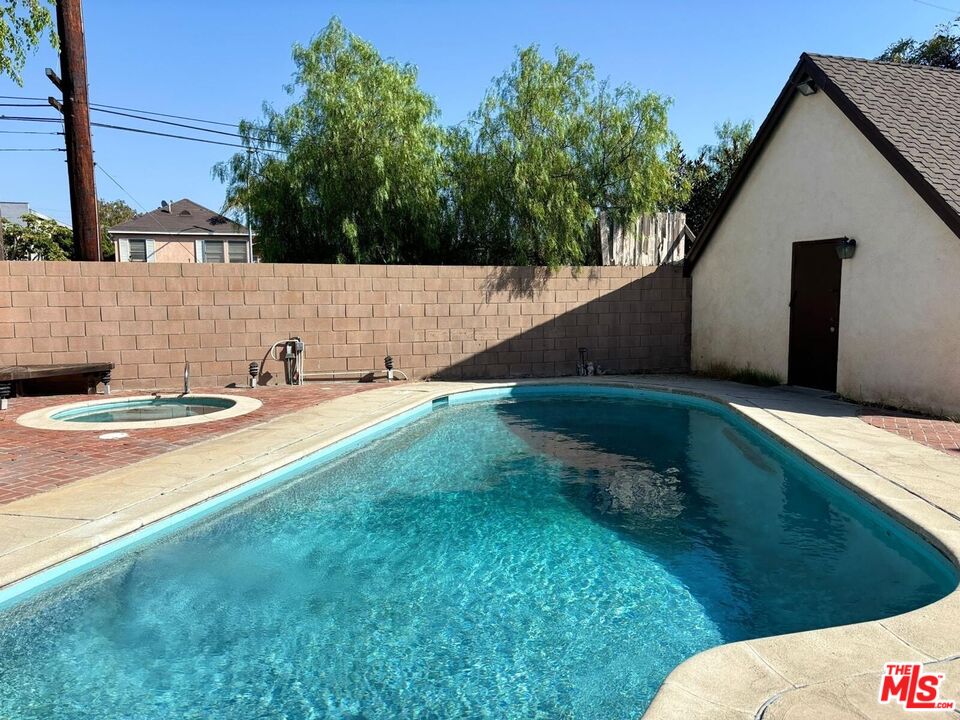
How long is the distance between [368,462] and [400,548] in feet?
7.38

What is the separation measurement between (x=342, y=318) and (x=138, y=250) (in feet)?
74.9

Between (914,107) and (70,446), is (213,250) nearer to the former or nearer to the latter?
(70,446)

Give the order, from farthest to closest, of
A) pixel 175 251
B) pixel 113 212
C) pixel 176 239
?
pixel 113 212 → pixel 175 251 → pixel 176 239

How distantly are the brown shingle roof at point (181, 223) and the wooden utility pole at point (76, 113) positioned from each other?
59.9 feet

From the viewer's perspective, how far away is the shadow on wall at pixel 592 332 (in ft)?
39.9

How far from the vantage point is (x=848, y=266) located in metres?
9.35

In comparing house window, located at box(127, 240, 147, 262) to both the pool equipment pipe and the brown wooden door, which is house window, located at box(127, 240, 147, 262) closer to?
the pool equipment pipe

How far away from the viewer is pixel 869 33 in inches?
505

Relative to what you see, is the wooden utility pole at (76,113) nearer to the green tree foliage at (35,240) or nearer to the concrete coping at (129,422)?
the concrete coping at (129,422)

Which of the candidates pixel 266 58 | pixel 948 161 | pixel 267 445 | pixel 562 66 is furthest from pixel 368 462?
pixel 266 58

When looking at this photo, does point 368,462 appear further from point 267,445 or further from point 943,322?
point 943,322

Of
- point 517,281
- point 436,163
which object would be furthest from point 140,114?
point 517,281

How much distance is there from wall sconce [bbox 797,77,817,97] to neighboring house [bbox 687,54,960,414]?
0.02 m

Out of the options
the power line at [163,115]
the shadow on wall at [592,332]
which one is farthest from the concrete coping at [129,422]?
the power line at [163,115]
